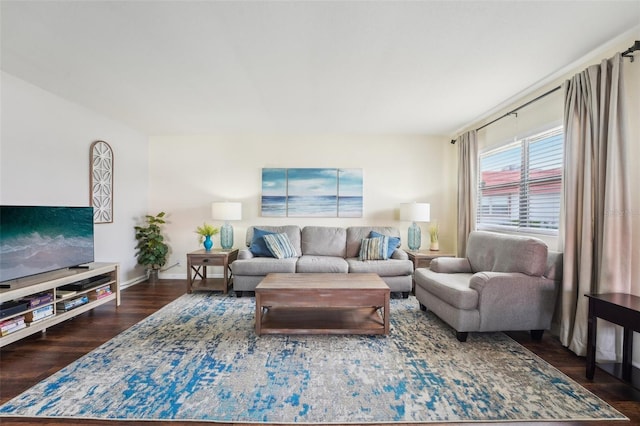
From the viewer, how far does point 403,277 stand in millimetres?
3891

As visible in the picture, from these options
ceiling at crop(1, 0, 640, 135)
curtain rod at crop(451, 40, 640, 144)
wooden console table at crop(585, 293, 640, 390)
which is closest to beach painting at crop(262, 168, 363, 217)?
ceiling at crop(1, 0, 640, 135)

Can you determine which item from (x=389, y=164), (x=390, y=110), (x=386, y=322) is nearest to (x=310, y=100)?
(x=390, y=110)

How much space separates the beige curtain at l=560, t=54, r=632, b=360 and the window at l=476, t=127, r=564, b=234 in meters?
0.34

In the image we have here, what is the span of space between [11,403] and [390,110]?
4132 millimetres

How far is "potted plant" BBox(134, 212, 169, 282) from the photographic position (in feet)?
14.8

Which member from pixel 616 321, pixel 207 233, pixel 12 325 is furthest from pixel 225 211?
pixel 616 321

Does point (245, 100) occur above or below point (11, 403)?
above

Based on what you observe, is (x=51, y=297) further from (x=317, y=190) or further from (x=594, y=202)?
(x=594, y=202)

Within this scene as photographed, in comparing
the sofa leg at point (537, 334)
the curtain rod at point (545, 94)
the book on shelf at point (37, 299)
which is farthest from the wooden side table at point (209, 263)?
the curtain rod at point (545, 94)

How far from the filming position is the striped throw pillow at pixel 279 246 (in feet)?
13.5

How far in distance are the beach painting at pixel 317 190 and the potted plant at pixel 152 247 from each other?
70.1 inches

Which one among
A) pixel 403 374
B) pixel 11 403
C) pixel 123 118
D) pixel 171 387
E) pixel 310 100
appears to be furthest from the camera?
pixel 123 118

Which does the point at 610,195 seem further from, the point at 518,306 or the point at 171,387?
the point at 171,387

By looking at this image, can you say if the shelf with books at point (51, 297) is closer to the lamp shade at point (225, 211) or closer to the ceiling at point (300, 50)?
the lamp shade at point (225, 211)
